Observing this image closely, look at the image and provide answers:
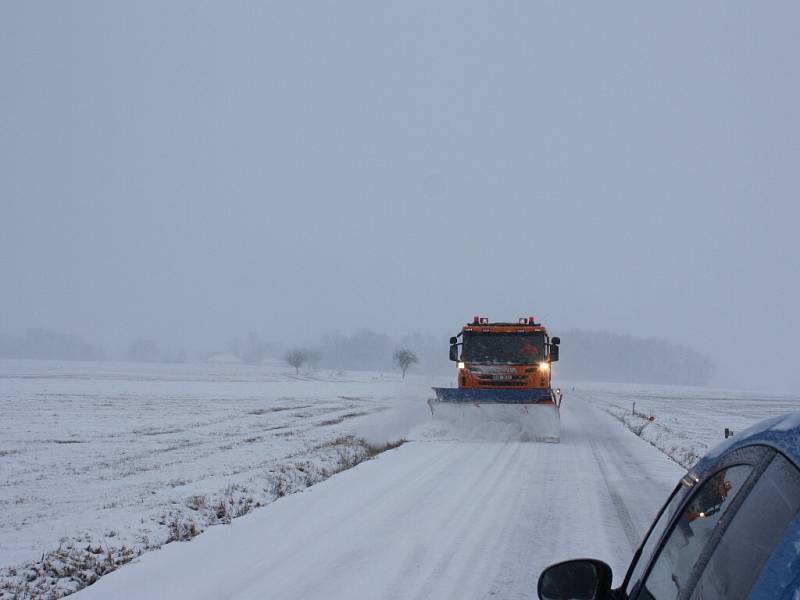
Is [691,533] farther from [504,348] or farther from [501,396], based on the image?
[504,348]

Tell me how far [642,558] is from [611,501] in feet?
24.0

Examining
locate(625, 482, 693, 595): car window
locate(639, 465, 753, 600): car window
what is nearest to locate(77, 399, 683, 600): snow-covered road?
locate(625, 482, 693, 595): car window

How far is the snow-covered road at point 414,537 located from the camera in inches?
226

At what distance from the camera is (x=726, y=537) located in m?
1.88

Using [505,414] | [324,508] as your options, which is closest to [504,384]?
[505,414]

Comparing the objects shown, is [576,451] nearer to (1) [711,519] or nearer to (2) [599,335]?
(1) [711,519]

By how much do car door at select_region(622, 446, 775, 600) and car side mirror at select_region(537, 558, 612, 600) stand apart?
17 centimetres

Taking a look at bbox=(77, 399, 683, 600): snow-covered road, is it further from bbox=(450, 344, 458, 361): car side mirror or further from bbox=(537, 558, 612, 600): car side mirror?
bbox=(450, 344, 458, 361): car side mirror

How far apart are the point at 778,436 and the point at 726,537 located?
360 millimetres

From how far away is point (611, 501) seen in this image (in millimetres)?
9555

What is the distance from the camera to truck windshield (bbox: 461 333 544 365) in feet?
62.3

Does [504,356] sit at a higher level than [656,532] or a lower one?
higher

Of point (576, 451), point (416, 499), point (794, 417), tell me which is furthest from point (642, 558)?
point (576, 451)

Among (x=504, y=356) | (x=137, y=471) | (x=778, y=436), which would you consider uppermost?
(x=504, y=356)
